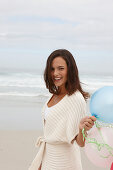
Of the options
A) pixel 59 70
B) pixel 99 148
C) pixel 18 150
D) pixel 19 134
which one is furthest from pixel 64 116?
pixel 19 134

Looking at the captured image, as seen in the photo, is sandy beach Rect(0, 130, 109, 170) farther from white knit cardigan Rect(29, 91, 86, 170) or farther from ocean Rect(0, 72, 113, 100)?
ocean Rect(0, 72, 113, 100)

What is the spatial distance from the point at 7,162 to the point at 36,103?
465 cm

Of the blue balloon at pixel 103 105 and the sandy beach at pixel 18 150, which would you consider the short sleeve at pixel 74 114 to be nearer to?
the blue balloon at pixel 103 105

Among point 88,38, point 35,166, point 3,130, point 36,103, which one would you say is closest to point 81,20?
point 88,38

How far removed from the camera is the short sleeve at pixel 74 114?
6.57 ft

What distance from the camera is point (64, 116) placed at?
2.08m

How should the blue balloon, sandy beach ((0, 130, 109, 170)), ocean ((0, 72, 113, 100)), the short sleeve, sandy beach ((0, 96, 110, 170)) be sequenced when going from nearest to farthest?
the blue balloon
the short sleeve
sandy beach ((0, 130, 109, 170))
sandy beach ((0, 96, 110, 170))
ocean ((0, 72, 113, 100))

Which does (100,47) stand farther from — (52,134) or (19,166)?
(52,134)

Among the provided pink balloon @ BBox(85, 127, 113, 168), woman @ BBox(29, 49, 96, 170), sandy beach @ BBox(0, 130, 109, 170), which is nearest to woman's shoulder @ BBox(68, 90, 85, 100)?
woman @ BBox(29, 49, 96, 170)

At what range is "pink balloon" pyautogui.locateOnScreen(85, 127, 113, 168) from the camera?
1.69m

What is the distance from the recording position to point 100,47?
27938 mm

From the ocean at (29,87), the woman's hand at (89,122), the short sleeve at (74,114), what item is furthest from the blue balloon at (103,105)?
the ocean at (29,87)

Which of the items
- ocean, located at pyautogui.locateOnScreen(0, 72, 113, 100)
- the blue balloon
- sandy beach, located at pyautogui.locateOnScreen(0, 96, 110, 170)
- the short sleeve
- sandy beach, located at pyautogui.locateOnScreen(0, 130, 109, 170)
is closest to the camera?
the blue balloon

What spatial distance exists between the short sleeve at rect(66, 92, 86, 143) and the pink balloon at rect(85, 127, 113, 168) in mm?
239
